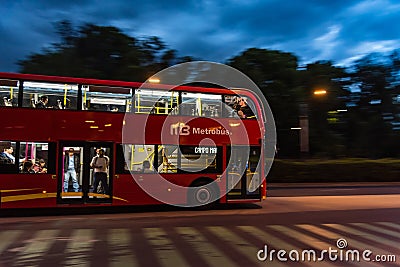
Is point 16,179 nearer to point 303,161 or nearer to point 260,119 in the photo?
point 260,119

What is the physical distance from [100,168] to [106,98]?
198 cm

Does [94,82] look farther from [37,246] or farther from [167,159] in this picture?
[37,246]

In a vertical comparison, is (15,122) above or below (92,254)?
above

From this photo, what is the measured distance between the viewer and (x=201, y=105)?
11742mm

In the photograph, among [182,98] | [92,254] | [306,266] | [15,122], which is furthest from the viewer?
[182,98]

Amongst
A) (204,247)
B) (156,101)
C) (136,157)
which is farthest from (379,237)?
(156,101)

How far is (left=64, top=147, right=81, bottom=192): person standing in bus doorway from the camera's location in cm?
1060

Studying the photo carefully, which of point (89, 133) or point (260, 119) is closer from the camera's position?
point (89, 133)

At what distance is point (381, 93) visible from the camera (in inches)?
1241

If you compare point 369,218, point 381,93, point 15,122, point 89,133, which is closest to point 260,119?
point 369,218

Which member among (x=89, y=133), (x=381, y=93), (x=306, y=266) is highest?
(x=381, y=93)

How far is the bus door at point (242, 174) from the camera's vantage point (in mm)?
12016

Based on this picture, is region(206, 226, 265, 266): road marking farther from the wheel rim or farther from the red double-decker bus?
the red double-decker bus

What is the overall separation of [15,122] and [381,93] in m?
29.2
